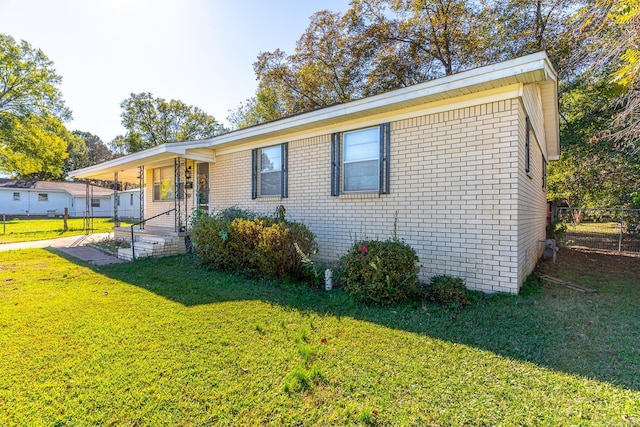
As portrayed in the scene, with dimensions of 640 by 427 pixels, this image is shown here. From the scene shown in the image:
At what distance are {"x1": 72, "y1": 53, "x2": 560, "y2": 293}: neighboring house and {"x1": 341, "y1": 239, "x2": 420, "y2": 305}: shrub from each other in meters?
1.14

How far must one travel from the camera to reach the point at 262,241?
5.68m

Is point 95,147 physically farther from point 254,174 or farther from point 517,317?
point 517,317

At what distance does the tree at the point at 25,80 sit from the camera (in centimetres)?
2119

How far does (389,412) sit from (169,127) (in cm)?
3505

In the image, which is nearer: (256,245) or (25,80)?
(256,245)

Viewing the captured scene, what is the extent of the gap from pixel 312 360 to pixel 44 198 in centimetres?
3751

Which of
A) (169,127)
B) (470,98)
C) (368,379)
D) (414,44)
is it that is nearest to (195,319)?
(368,379)

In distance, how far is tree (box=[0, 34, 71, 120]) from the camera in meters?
21.2

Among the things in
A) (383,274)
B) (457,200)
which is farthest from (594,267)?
(383,274)

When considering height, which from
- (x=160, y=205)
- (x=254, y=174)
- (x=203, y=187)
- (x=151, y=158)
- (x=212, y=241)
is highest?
(x=151, y=158)

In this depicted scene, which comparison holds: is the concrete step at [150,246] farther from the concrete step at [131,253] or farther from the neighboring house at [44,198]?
the neighboring house at [44,198]

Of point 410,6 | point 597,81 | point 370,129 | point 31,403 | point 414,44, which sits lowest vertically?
point 31,403

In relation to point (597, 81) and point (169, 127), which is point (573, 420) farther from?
point (169, 127)

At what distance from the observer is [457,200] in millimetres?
5180
